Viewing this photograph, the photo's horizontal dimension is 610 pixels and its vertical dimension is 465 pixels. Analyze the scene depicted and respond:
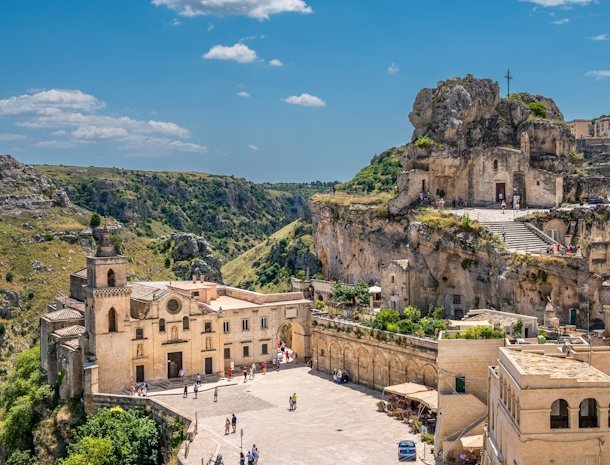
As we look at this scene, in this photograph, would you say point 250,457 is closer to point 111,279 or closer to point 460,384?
point 460,384

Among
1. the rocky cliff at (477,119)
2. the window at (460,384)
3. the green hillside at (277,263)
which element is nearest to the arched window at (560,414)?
the window at (460,384)

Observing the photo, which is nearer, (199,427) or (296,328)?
(199,427)

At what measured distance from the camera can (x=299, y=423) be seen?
49031 mm

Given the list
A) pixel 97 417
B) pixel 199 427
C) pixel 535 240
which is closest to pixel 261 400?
pixel 199 427

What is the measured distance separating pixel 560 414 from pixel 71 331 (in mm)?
42768

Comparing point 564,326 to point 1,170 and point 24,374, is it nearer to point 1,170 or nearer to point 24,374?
point 24,374

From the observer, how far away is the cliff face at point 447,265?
165 feet

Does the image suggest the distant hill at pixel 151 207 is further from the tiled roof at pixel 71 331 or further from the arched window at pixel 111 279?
the arched window at pixel 111 279

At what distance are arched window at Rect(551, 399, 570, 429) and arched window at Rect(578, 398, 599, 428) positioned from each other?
0.49m

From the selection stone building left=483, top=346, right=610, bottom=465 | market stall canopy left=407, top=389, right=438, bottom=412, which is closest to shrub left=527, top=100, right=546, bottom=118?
market stall canopy left=407, top=389, right=438, bottom=412

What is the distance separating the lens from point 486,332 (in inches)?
1618


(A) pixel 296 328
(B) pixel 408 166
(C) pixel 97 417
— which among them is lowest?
(C) pixel 97 417

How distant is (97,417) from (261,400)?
11.5 m

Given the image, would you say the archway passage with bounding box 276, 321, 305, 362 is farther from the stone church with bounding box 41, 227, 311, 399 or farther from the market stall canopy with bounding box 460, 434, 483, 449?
the market stall canopy with bounding box 460, 434, 483, 449
